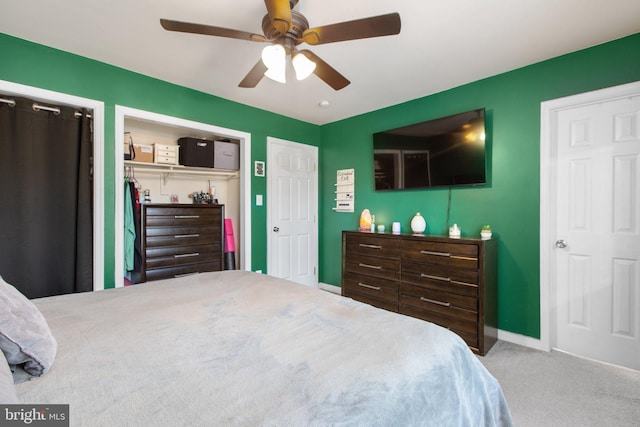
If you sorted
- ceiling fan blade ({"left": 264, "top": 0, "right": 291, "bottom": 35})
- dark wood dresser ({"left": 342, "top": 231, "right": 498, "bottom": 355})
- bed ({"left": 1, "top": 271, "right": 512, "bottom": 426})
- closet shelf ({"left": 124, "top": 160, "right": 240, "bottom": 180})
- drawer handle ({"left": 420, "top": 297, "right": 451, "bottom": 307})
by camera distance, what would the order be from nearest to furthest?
bed ({"left": 1, "top": 271, "right": 512, "bottom": 426}), ceiling fan blade ({"left": 264, "top": 0, "right": 291, "bottom": 35}), dark wood dresser ({"left": 342, "top": 231, "right": 498, "bottom": 355}), drawer handle ({"left": 420, "top": 297, "right": 451, "bottom": 307}), closet shelf ({"left": 124, "top": 160, "right": 240, "bottom": 180})

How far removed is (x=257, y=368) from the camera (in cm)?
87

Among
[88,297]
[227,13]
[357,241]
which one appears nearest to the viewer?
[88,297]

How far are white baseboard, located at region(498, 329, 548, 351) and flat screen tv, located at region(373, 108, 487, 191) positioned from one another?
1439mm

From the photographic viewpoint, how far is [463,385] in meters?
1.03

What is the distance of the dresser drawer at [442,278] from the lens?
8.09 ft

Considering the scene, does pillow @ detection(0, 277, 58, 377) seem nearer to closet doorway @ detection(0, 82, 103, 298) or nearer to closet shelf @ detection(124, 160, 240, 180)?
closet doorway @ detection(0, 82, 103, 298)

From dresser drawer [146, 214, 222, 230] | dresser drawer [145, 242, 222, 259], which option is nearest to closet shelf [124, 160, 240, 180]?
dresser drawer [146, 214, 222, 230]

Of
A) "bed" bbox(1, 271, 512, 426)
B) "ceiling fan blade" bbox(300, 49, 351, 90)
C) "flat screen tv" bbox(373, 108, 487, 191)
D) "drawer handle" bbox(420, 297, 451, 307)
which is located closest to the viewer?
"bed" bbox(1, 271, 512, 426)

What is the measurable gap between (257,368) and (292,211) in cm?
326

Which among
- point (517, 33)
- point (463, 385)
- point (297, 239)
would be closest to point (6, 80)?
point (297, 239)

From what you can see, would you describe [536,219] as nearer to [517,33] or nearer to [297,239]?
[517,33]

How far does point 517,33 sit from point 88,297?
3275 millimetres

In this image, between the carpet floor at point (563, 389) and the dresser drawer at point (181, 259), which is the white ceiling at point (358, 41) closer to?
the dresser drawer at point (181, 259)

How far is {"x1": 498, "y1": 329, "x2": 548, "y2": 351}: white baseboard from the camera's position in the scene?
8.25 ft
